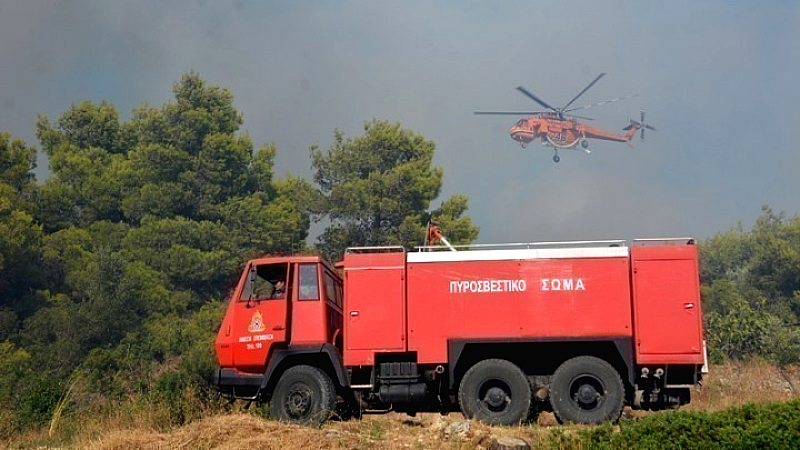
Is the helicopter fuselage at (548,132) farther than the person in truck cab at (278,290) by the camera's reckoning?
Yes

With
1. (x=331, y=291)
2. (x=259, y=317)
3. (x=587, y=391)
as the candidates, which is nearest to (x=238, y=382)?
(x=259, y=317)

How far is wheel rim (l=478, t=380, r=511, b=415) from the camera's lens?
14.8 m

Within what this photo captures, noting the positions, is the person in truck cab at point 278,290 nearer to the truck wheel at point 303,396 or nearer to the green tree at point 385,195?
the truck wheel at point 303,396

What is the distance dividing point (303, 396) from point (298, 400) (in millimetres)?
110

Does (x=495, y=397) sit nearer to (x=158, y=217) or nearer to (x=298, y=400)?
(x=298, y=400)

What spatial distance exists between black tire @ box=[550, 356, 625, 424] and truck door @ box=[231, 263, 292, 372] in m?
4.88

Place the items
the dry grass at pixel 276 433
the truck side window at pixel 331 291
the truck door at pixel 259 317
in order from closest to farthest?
1. the dry grass at pixel 276 433
2. the truck door at pixel 259 317
3. the truck side window at pixel 331 291

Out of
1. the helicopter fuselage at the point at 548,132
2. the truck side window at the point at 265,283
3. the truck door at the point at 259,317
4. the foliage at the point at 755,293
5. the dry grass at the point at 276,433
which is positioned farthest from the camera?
the helicopter fuselage at the point at 548,132

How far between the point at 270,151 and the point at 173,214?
7.58m

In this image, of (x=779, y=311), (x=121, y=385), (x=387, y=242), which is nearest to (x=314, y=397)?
(x=121, y=385)

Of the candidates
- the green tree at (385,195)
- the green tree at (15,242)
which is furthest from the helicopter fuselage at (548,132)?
the green tree at (15,242)

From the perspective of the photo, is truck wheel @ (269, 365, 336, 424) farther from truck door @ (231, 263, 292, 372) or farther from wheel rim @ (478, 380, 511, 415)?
wheel rim @ (478, 380, 511, 415)

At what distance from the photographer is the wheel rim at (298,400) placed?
15070 mm

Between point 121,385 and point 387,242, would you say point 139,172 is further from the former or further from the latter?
point 121,385
